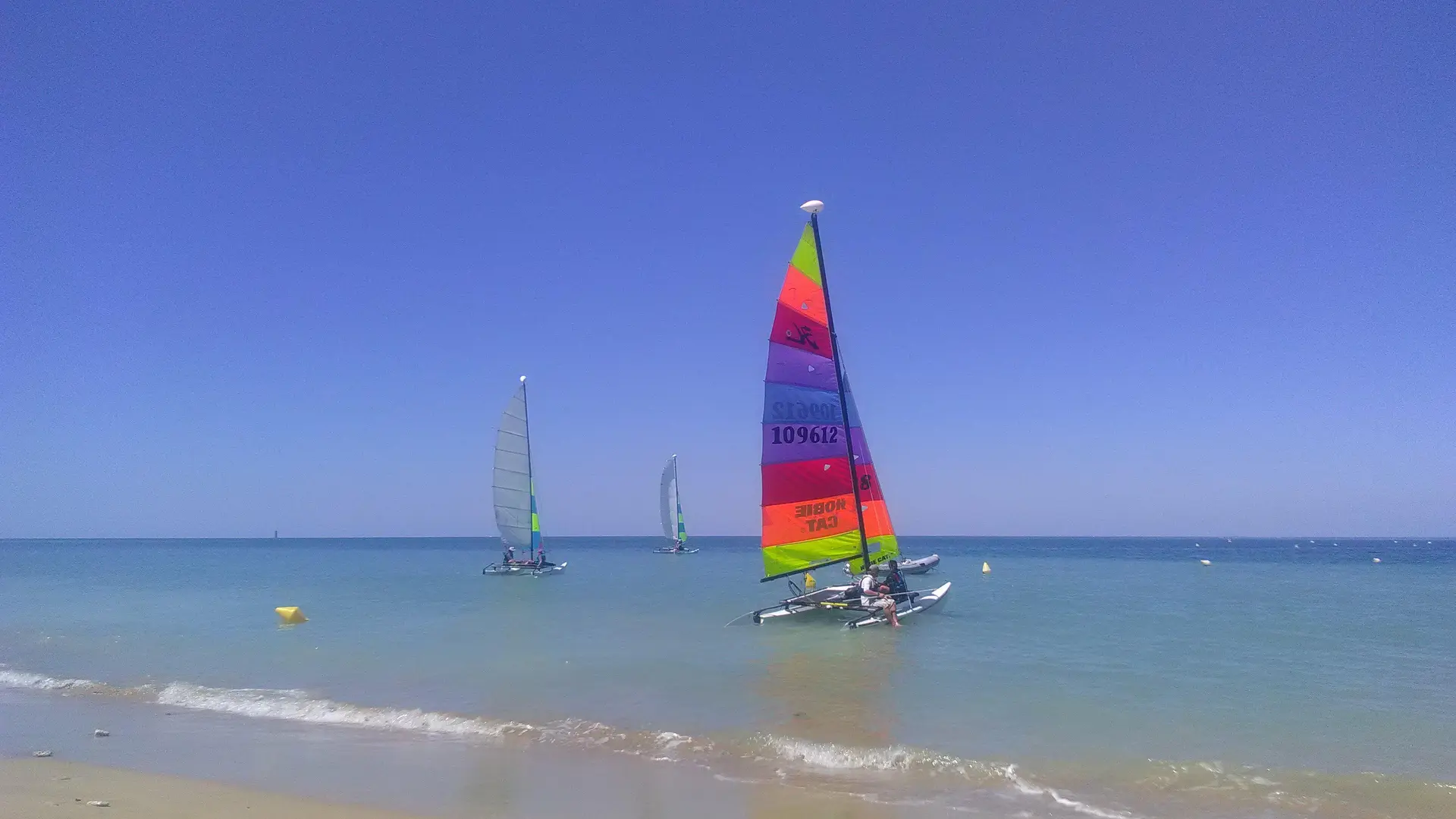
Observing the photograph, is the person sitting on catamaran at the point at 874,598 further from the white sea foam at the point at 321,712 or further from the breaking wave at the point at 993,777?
the white sea foam at the point at 321,712

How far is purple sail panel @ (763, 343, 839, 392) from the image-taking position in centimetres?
1791

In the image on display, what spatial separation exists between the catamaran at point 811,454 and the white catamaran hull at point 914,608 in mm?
74

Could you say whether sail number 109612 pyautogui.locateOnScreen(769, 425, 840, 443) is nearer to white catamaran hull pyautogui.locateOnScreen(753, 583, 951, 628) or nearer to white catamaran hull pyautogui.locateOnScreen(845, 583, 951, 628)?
white catamaran hull pyautogui.locateOnScreen(753, 583, 951, 628)

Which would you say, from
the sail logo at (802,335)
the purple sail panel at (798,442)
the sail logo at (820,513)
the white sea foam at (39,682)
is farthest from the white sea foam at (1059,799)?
the white sea foam at (39,682)

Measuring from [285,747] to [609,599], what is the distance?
66.6 feet

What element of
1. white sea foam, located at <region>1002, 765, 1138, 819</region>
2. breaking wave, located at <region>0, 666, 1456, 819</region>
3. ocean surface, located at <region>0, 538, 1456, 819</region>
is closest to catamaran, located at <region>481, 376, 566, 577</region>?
ocean surface, located at <region>0, 538, 1456, 819</region>

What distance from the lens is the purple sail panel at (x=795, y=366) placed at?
1791cm

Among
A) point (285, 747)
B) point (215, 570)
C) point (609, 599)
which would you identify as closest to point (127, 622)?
point (609, 599)

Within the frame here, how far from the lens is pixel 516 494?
3831 cm

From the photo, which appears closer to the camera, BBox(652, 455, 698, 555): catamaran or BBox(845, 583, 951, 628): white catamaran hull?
BBox(845, 583, 951, 628): white catamaran hull

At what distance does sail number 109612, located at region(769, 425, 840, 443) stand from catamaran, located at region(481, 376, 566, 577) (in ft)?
69.4

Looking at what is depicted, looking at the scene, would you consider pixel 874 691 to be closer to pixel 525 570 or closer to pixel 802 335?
pixel 802 335

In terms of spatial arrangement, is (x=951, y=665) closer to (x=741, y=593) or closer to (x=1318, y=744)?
(x=1318, y=744)

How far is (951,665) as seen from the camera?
14.4 metres
